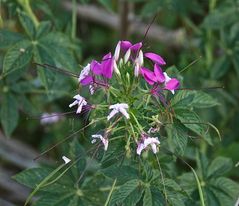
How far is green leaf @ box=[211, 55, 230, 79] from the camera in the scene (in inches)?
98.3

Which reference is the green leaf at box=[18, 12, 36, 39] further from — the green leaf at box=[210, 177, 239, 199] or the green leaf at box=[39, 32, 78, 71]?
the green leaf at box=[210, 177, 239, 199]

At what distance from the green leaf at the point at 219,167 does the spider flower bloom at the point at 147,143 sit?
1.68 feet

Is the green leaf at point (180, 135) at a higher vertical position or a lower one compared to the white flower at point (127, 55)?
lower

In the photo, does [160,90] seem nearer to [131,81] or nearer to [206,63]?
[131,81]

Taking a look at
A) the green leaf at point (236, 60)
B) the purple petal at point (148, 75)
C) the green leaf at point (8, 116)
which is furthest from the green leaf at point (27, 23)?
the green leaf at point (236, 60)

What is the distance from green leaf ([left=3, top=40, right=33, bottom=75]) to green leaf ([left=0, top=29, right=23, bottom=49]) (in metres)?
0.07

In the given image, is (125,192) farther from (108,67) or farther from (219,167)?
(219,167)

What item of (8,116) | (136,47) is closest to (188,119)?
(136,47)

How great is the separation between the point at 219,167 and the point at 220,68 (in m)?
0.66

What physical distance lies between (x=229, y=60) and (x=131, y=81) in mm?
1087

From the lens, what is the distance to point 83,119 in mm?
2531

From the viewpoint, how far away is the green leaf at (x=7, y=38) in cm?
212

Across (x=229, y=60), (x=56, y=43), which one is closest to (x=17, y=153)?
(x=56, y=43)

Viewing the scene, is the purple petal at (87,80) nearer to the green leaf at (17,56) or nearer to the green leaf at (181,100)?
the green leaf at (181,100)
